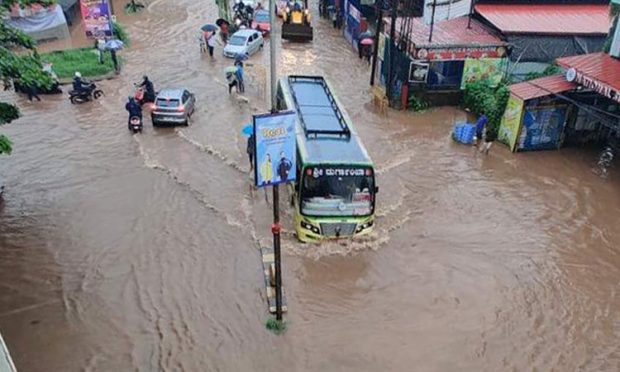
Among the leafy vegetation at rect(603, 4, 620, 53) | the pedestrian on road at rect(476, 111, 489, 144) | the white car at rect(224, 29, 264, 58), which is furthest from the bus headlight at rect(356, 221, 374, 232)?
the white car at rect(224, 29, 264, 58)

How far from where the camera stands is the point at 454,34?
2295 cm

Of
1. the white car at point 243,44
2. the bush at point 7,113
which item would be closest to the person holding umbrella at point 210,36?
the white car at point 243,44

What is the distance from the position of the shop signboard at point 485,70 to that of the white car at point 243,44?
39.1ft

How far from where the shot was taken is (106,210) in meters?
15.1

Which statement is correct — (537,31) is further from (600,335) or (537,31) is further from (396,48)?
(600,335)

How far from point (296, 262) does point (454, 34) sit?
14.4m

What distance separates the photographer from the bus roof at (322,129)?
13055 millimetres

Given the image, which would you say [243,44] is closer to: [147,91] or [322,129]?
[147,91]

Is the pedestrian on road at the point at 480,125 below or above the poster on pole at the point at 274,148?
below

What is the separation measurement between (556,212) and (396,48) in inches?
400

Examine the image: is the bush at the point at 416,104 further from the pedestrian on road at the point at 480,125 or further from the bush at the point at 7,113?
the bush at the point at 7,113

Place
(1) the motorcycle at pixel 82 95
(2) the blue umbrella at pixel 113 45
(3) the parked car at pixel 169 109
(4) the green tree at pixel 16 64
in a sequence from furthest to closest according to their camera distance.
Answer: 1. (2) the blue umbrella at pixel 113 45
2. (1) the motorcycle at pixel 82 95
3. (3) the parked car at pixel 169 109
4. (4) the green tree at pixel 16 64

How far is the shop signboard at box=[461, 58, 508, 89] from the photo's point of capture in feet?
71.1

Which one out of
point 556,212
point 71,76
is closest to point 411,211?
point 556,212
